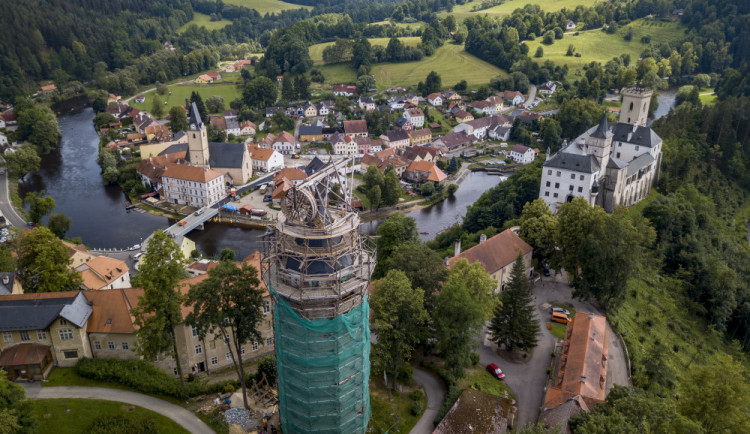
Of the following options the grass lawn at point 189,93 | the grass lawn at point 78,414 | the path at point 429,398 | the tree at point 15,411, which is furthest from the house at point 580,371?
the grass lawn at point 189,93

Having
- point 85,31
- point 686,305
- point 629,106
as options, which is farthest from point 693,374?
point 85,31

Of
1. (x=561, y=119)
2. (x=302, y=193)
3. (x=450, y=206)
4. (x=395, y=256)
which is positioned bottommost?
(x=450, y=206)

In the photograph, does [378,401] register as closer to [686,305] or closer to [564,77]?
[686,305]

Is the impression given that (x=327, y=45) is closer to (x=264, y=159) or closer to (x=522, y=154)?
(x=264, y=159)

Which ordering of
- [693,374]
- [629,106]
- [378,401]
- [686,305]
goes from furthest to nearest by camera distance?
[629,106]
[686,305]
[378,401]
[693,374]

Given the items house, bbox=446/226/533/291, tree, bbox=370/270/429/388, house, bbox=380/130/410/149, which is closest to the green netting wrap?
tree, bbox=370/270/429/388

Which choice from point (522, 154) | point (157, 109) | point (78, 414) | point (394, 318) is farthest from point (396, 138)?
point (78, 414)
